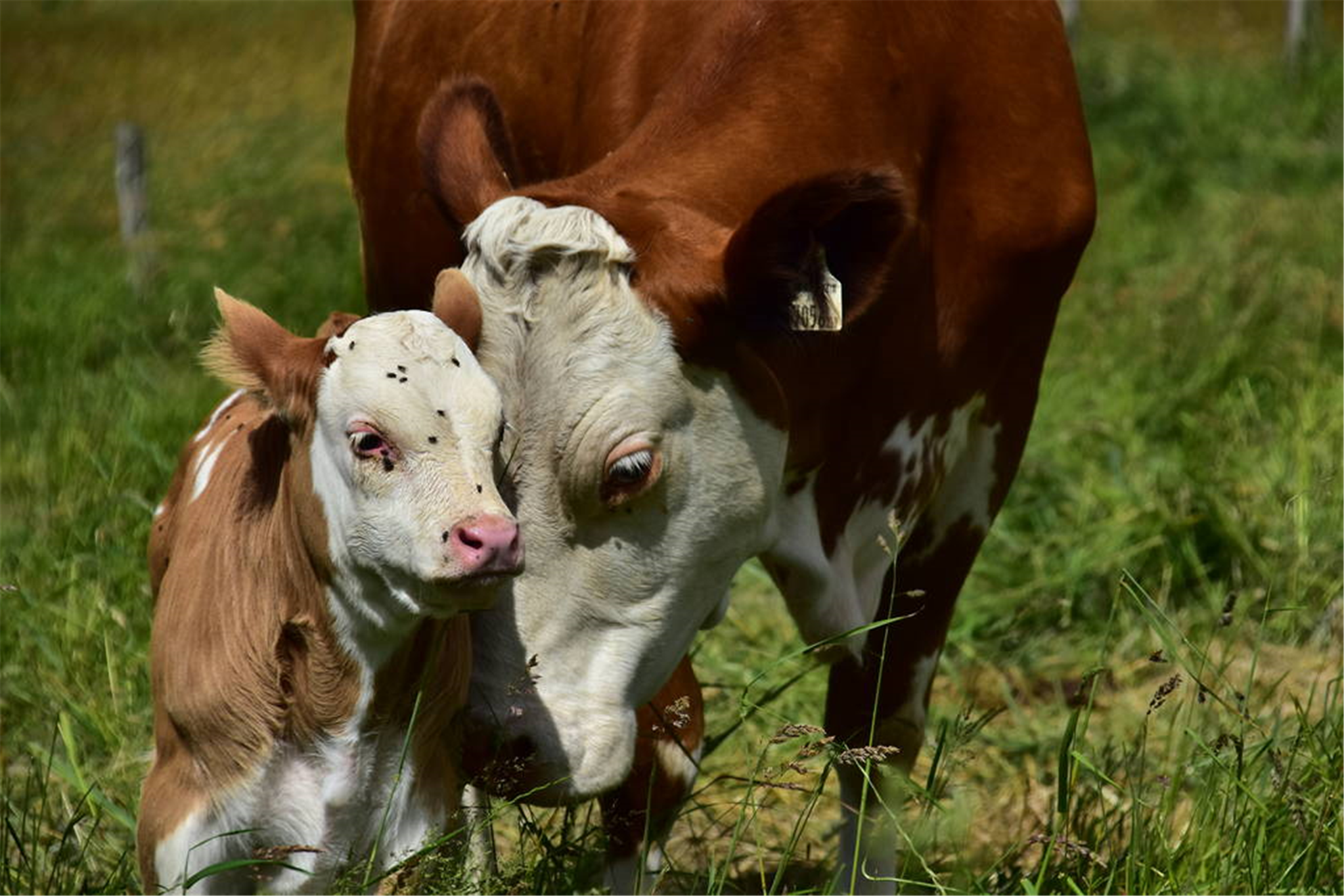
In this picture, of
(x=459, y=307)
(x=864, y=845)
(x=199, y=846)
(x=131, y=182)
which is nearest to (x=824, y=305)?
(x=459, y=307)

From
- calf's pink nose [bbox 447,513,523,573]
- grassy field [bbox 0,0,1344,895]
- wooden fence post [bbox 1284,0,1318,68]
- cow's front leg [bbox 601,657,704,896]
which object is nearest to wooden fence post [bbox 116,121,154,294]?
grassy field [bbox 0,0,1344,895]

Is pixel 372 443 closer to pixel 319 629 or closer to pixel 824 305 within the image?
pixel 319 629

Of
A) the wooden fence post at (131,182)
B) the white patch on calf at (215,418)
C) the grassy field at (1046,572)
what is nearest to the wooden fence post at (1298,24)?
the grassy field at (1046,572)

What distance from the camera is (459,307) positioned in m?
2.71

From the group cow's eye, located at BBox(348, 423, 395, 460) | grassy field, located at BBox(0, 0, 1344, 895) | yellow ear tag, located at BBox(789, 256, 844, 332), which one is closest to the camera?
cow's eye, located at BBox(348, 423, 395, 460)

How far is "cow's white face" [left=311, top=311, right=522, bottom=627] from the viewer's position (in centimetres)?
238

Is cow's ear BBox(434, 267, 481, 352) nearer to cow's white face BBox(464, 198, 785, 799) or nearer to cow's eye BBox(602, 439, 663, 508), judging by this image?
cow's white face BBox(464, 198, 785, 799)

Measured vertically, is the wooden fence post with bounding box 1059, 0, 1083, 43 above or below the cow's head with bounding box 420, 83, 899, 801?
below

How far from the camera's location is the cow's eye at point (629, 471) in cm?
284

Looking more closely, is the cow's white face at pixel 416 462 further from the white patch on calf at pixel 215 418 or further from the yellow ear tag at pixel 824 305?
the white patch on calf at pixel 215 418

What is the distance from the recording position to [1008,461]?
393 cm

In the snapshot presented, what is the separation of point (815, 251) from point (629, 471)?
443 millimetres

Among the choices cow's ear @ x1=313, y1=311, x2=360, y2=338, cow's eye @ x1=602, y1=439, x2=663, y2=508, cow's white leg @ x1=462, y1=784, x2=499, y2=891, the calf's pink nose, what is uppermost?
cow's ear @ x1=313, y1=311, x2=360, y2=338

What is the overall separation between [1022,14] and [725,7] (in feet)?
2.11
